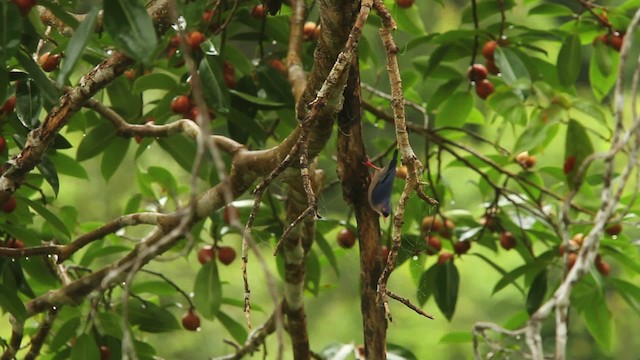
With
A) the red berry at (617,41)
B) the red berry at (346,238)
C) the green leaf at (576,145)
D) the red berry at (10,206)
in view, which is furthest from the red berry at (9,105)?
the red berry at (617,41)

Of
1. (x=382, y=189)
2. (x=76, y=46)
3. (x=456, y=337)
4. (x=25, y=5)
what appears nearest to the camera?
(x=76, y=46)

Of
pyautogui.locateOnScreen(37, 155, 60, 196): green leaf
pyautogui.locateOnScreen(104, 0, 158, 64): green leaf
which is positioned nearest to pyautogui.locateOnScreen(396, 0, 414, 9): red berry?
pyautogui.locateOnScreen(37, 155, 60, 196): green leaf

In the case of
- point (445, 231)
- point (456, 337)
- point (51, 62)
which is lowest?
point (456, 337)

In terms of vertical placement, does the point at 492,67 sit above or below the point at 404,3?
below

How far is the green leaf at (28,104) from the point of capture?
1229 mm

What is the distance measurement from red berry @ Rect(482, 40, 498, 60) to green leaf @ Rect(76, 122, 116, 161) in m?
0.65

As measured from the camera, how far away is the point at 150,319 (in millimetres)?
1714

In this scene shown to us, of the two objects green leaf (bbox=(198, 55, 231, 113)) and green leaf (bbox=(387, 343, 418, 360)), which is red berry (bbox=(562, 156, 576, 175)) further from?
green leaf (bbox=(198, 55, 231, 113))

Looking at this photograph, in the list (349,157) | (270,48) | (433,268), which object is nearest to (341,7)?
(349,157)

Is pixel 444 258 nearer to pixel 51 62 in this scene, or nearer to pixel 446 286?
pixel 446 286

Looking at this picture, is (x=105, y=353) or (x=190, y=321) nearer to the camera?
(x=105, y=353)

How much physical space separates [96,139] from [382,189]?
653 millimetres

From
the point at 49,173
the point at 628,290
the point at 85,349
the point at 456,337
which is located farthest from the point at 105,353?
the point at 628,290

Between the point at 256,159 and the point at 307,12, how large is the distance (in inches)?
19.2
